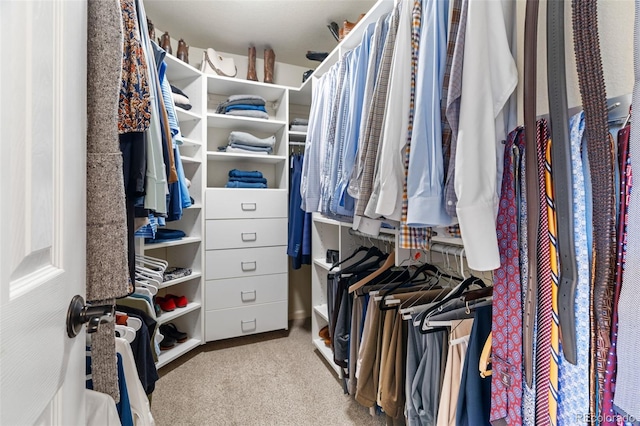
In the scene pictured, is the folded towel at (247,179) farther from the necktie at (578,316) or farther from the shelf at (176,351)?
the necktie at (578,316)

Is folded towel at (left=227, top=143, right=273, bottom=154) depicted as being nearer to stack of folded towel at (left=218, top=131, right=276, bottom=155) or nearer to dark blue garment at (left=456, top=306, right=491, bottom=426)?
stack of folded towel at (left=218, top=131, right=276, bottom=155)

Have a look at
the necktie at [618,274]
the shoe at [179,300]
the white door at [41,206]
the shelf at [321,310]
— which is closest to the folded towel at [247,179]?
the shoe at [179,300]

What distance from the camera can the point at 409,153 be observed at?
829 millimetres

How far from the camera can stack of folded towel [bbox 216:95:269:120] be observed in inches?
90.0

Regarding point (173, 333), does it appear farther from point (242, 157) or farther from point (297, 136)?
point (297, 136)

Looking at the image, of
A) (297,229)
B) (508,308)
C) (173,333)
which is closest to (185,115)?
(297,229)

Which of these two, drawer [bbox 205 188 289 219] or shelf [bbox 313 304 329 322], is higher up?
drawer [bbox 205 188 289 219]

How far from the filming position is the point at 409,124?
856mm

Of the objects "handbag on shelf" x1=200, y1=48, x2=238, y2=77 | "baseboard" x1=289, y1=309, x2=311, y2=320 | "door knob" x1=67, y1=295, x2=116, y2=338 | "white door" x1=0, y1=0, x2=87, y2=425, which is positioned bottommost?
"baseboard" x1=289, y1=309, x2=311, y2=320

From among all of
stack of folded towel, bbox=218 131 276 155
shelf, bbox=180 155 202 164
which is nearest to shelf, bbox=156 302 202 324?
shelf, bbox=180 155 202 164

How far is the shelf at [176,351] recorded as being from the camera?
1856 mm

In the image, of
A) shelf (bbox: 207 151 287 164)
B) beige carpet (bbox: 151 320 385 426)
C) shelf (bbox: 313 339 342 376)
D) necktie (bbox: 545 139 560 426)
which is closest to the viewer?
necktie (bbox: 545 139 560 426)

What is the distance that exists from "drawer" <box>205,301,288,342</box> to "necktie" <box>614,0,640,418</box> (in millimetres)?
2087

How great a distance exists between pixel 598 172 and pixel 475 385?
1.98 ft
